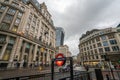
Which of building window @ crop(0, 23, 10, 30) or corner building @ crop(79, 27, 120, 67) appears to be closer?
building window @ crop(0, 23, 10, 30)

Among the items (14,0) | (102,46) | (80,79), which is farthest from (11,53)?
(102,46)

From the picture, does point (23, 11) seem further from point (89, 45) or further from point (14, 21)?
point (89, 45)

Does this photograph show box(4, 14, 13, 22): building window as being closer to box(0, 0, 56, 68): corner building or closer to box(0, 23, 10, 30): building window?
box(0, 0, 56, 68): corner building

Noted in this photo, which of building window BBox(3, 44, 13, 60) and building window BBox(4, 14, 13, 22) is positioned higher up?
building window BBox(4, 14, 13, 22)

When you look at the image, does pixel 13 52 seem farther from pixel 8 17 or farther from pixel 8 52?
pixel 8 17

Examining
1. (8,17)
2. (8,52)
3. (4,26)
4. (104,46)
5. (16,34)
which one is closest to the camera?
(8,52)

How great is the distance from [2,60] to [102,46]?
45.7 meters

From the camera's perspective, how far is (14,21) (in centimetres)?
2869

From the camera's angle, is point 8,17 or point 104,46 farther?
point 104,46

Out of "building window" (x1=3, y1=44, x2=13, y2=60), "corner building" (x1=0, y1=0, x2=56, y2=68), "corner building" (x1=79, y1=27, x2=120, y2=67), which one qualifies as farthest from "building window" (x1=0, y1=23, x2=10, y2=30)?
"corner building" (x1=79, y1=27, x2=120, y2=67)

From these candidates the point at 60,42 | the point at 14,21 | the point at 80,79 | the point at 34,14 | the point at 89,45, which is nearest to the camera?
the point at 80,79

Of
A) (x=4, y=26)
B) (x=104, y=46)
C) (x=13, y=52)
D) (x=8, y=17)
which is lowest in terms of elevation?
(x=13, y=52)

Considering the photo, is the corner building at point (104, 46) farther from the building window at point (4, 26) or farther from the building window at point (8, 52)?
the building window at point (4, 26)

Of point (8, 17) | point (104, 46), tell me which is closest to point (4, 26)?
point (8, 17)
